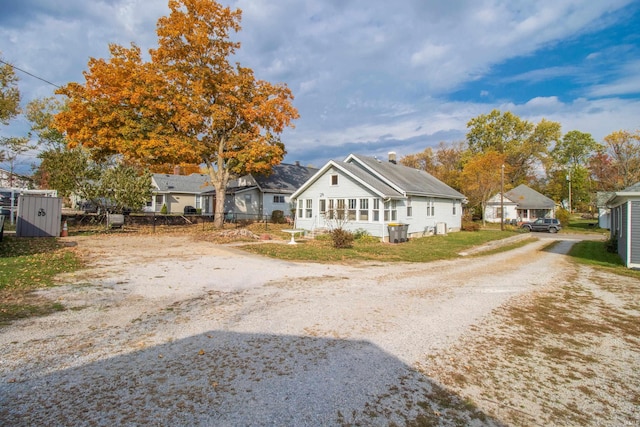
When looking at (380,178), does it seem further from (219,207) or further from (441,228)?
(219,207)

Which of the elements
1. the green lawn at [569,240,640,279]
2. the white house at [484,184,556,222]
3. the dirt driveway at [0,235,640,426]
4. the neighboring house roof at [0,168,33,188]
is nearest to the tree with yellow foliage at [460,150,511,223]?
the white house at [484,184,556,222]

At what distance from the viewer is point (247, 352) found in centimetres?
434

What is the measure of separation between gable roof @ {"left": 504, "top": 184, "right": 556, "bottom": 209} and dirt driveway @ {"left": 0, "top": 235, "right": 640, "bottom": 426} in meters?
42.8

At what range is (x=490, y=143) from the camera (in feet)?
202

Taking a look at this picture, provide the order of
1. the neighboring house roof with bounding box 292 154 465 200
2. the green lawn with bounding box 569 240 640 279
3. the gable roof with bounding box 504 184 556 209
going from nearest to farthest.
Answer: the green lawn with bounding box 569 240 640 279 < the neighboring house roof with bounding box 292 154 465 200 < the gable roof with bounding box 504 184 556 209

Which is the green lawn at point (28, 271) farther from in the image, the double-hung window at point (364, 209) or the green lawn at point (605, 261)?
the green lawn at point (605, 261)

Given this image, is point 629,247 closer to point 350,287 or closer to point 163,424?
point 350,287

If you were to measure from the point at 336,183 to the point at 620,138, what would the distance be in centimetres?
3546

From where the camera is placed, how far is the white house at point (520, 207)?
45.2 metres

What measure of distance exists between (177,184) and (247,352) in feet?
135

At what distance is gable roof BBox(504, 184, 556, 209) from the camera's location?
44.6 meters

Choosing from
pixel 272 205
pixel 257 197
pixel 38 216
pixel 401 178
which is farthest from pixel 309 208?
pixel 38 216

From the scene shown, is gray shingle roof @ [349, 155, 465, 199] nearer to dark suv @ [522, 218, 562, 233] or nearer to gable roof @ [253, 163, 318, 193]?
gable roof @ [253, 163, 318, 193]

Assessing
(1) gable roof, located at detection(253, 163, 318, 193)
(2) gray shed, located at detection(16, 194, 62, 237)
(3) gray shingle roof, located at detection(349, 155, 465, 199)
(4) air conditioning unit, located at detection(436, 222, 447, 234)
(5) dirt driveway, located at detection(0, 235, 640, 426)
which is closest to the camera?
(5) dirt driveway, located at detection(0, 235, 640, 426)
